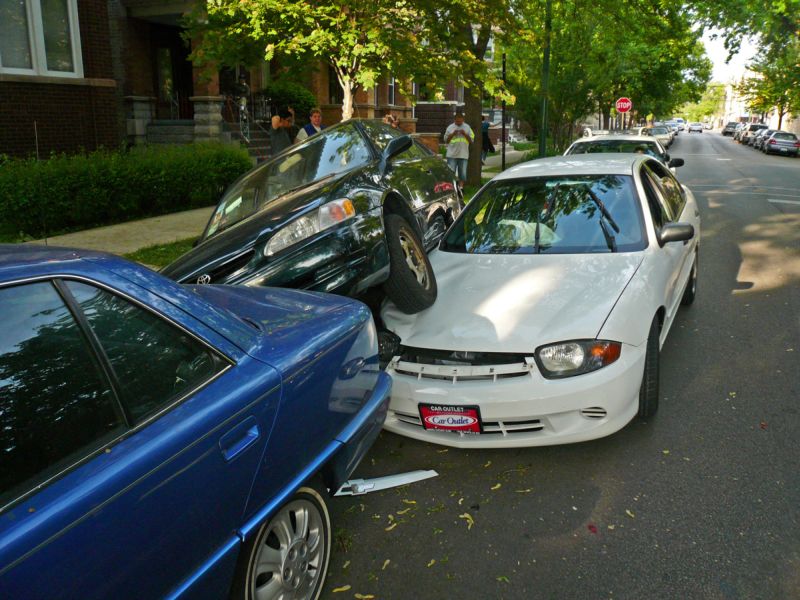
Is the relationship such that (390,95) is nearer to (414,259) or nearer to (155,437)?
(414,259)

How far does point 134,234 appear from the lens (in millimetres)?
9906

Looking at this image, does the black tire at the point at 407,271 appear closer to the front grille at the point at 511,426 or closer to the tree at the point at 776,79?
the front grille at the point at 511,426

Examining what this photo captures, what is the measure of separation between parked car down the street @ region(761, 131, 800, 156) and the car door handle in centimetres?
4493

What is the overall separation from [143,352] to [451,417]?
6.55ft

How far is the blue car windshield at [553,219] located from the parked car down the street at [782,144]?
41130mm

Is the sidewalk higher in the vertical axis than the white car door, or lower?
lower

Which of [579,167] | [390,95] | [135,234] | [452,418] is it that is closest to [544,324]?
[452,418]

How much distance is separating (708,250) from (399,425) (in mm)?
7237

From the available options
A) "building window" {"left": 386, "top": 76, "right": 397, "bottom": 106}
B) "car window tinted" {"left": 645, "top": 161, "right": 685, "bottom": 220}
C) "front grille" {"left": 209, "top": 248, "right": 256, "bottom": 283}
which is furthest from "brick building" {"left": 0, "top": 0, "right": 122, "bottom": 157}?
"building window" {"left": 386, "top": 76, "right": 397, "bottom": 106}

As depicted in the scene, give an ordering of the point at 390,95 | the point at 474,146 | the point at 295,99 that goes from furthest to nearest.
Answer: the point at 390,95 → the point at 295,99 → the point at 474,146

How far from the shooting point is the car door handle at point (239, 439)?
7.09ft

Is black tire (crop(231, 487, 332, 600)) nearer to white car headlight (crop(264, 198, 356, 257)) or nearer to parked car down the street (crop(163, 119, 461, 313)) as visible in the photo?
parked car down the street (crop(163, 119, 461, 313))

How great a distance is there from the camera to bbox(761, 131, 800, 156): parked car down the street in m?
40.0

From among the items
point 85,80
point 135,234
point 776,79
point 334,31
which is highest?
point 776,79
